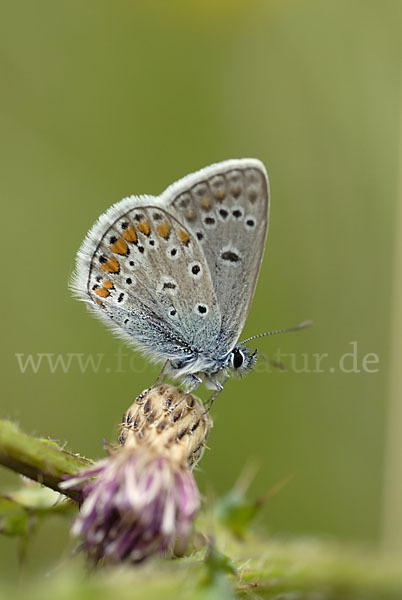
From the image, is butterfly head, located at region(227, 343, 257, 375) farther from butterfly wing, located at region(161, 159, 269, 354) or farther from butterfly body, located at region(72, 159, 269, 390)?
butterfly wing, located at region(161, 159, 269, 354)

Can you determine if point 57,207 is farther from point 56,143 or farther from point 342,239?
point 342,239

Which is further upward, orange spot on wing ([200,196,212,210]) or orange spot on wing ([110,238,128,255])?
orange spot on wing ([200,196,212,210])

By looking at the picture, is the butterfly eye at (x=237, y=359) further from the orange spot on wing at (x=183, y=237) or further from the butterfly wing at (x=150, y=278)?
the orange spot on wing at (x=183, y=237)

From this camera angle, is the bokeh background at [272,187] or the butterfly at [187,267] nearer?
the butterfly at [187,267]

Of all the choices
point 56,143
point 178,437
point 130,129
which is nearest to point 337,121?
point 130,129

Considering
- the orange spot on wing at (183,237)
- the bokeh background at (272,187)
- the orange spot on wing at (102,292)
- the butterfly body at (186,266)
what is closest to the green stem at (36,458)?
the butterfly body at (186,266)

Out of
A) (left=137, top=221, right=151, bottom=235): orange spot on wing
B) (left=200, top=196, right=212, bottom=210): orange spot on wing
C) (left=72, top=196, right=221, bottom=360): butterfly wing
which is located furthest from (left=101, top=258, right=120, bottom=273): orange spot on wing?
(left=200, top=196, right=212, bottom=210): orange spot on wing
